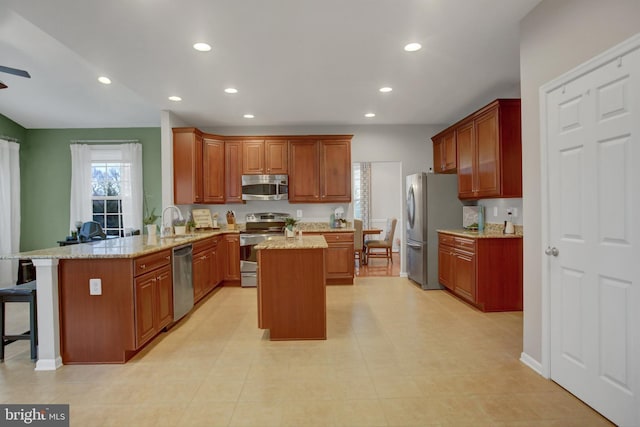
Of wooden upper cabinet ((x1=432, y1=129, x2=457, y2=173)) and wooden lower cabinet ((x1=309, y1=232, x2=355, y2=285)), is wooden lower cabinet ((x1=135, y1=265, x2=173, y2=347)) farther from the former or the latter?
wooden upper cabinet ((x1=432, y1=129, x2=457, y2=173))

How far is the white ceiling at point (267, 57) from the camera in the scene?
8.37ft

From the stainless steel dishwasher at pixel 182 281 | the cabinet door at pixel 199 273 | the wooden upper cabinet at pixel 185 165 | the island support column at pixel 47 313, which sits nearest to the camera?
the island support column at pixel 47 313

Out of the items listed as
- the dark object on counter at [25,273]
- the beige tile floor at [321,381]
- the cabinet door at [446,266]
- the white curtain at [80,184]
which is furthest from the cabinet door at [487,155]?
the dark object on counter at [25,273]

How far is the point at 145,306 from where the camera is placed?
3.03 meters

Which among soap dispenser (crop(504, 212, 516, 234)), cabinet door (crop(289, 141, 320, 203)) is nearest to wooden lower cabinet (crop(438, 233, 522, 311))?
soap dispenser (crop(504, 212, 516, 234))

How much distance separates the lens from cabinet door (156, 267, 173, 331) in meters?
3.30

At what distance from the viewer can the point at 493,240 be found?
13.3 ft

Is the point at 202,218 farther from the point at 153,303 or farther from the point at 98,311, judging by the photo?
the point at 98,311

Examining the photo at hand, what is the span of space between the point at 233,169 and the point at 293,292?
323 cm

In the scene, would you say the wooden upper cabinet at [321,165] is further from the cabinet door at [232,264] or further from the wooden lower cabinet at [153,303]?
the wooden lower cabinet at [153,303]

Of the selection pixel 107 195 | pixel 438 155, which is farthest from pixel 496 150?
pixel 107 195

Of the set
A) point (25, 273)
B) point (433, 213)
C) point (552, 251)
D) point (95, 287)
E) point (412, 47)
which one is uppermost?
point (412, 47)

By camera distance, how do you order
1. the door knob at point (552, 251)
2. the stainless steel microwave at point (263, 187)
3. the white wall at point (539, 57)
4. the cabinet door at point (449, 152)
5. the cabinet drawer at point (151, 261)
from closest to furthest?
the white wall at point (539, 57), the door knob at point (552, 251), the cabinet drawer at point (151, 261), the cabinet door at point (449, 152), the stainless steel microwave at point (263, 187)

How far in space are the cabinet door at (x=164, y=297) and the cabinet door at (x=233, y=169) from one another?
248 cm
